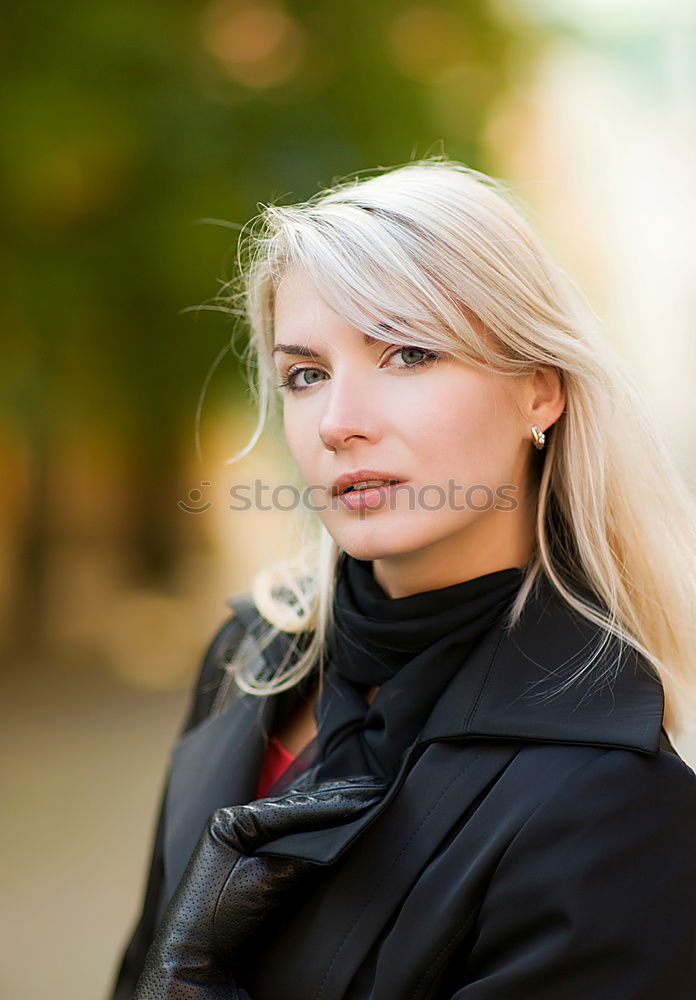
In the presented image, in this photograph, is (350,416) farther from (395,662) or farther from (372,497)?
(395,662)

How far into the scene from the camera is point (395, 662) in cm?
183

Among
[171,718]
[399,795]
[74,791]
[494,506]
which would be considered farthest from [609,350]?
[171,718]

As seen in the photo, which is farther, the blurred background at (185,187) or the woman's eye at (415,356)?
the blurred background at (185,187)

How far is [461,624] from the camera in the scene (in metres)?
1.76

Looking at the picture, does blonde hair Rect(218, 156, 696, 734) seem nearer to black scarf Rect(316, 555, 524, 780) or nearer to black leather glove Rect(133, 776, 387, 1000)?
black scarf Rect(316, 555, 524, 780)

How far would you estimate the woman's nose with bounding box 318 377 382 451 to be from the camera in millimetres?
1637

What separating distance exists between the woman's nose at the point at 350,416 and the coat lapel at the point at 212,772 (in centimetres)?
70

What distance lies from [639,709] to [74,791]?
484 centimetres

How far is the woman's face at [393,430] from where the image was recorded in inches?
64.4

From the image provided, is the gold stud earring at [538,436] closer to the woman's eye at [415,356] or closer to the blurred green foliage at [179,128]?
the woman's eye at [415,356]

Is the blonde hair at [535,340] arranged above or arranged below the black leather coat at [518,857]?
above

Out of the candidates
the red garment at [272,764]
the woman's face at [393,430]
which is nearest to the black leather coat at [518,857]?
the woman's face at [393,430]

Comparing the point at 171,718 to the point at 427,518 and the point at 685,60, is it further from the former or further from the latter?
the point at 685,60

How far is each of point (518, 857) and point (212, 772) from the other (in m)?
0.77
